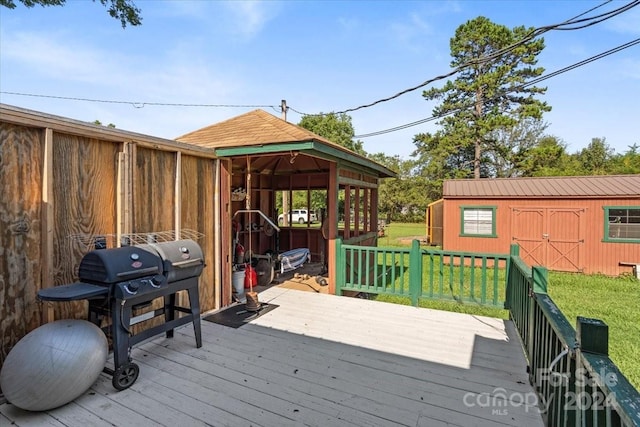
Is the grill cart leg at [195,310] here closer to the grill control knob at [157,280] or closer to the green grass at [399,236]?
the grill control knob at [157,280]

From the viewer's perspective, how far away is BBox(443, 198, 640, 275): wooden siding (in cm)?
948

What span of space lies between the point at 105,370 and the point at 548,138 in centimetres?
3413

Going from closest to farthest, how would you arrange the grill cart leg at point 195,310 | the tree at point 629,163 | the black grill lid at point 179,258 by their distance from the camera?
the black grill lid at point 179,258, the grill cart leg at point 195,310, the tree at point 629,163

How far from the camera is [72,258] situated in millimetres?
2885

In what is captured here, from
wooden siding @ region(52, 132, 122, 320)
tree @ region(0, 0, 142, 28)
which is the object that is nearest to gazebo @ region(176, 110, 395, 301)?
wooden siding @ region(52, 132, 122, 320)

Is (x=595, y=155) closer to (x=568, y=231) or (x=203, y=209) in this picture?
(x=568, y=231)

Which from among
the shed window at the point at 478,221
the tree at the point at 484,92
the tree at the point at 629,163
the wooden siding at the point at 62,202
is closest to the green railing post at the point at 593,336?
the wooden siding at the point at 62,202

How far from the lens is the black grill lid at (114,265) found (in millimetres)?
2404

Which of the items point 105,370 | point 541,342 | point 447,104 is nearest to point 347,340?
point 541,342

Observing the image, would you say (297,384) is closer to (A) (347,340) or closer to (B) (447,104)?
(A) (347,340)

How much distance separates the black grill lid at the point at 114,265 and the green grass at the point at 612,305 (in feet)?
16.8

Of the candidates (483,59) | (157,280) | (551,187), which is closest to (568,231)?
(551,187)

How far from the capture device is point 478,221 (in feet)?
36.7

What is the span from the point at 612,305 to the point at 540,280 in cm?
597
